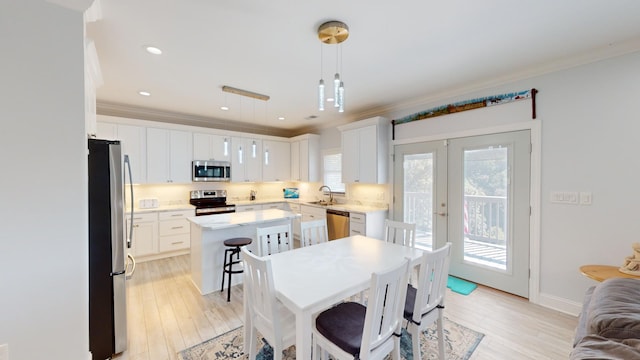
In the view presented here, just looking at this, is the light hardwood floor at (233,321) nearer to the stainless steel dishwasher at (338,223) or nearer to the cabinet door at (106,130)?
the stainless steel dishwasher at (338,223)

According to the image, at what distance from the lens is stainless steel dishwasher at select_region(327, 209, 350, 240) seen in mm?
4516

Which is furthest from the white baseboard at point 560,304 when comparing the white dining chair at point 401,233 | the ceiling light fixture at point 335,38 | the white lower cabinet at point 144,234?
the white lower cabinet at point 144,234

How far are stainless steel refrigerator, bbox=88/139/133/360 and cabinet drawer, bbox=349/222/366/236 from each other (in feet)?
10.6

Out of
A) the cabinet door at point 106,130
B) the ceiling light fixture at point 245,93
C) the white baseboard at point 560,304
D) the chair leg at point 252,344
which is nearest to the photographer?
the chair leg at point 252,344

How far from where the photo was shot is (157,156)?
4.57 metres

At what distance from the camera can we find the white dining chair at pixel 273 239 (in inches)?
96.9

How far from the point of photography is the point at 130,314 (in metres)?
2.65

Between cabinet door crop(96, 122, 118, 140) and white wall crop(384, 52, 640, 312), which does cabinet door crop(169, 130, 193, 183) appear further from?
white wall crop(384, 52, 640, 312)

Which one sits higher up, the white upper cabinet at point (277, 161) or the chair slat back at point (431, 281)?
the white upper cabinet at point (277, 161)

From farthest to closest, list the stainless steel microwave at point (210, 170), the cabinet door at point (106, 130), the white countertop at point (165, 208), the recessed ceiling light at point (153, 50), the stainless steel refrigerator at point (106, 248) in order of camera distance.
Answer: the stainless steel microwave at point (210, 170)
the white countertop at point (165, 208)
the cabinet door at point (106, 130)
the recessed ceiling light at point (153, 50)
the stainless steel refrigerator at point (106, 248)

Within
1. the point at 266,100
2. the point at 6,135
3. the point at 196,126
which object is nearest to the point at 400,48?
the point at 266,100

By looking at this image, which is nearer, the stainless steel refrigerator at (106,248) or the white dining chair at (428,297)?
the white dining chair at (428,297)

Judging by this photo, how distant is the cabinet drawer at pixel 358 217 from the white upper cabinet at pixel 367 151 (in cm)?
64

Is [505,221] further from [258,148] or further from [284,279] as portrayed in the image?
[258,148]
